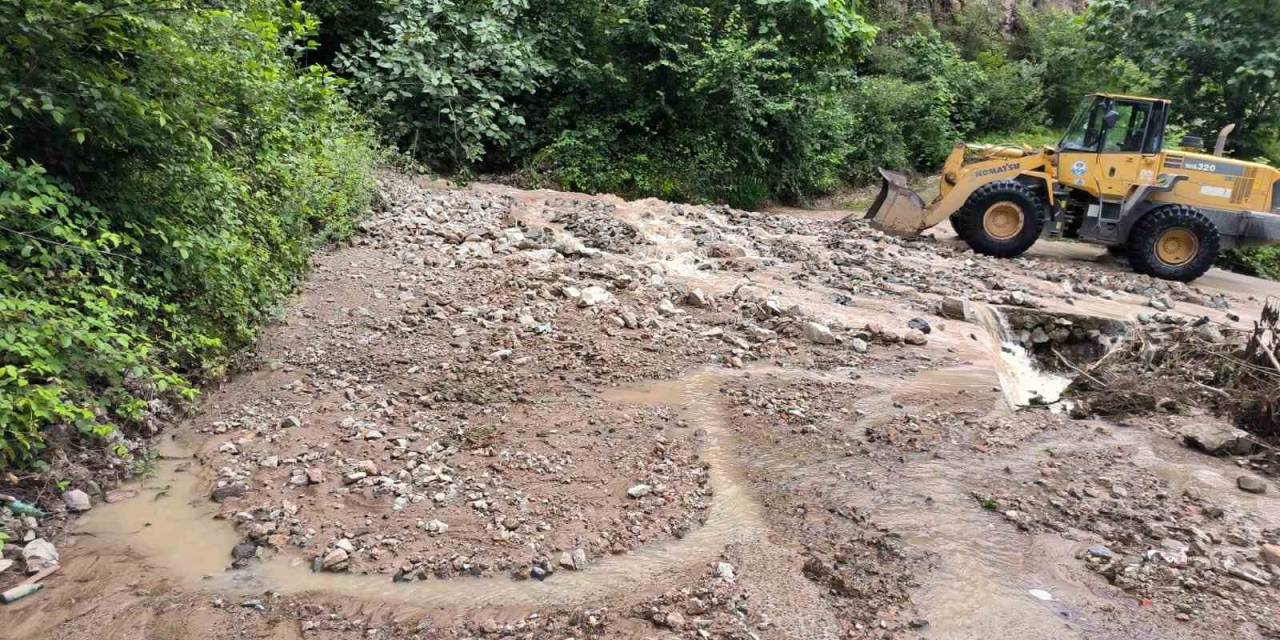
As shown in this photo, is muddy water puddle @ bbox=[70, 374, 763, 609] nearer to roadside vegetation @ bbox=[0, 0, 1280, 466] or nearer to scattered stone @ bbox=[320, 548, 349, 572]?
scattered stone @ bbox=[320, 548, 349, 572]

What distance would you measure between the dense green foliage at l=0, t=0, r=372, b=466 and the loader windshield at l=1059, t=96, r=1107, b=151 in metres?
9.29

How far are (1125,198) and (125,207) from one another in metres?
10.9

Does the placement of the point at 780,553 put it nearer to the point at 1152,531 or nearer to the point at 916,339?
the point at 1152,531

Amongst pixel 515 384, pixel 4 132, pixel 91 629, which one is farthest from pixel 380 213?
pixel 91 629

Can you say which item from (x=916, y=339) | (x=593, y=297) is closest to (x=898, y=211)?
(x=916, y=339)

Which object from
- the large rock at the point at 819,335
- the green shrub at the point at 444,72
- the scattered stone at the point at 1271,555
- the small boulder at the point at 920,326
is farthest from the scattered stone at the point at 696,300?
the green shrub at the point at 444,72

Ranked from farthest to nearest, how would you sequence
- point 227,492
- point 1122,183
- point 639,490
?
point 1122,183
point 639,490
point 227,492

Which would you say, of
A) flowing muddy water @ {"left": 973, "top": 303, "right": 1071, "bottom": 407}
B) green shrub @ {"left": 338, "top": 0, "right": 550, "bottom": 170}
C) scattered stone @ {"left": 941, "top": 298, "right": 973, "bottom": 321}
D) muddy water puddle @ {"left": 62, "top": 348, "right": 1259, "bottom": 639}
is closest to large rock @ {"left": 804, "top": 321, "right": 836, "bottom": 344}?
flowing muddy water @ {"left": 973, "top": 303, "right": 1071, "bottom": 407}

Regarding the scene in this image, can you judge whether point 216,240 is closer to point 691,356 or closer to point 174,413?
point 174,413

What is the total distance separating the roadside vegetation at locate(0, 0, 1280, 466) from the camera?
4.05 metres

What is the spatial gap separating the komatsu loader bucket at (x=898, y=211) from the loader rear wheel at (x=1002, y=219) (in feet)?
2.01

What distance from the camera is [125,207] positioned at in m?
4.70

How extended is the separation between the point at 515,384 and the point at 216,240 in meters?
2.17

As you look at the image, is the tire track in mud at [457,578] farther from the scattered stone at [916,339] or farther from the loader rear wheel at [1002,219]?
the loader rear wheel at [1002,219]
